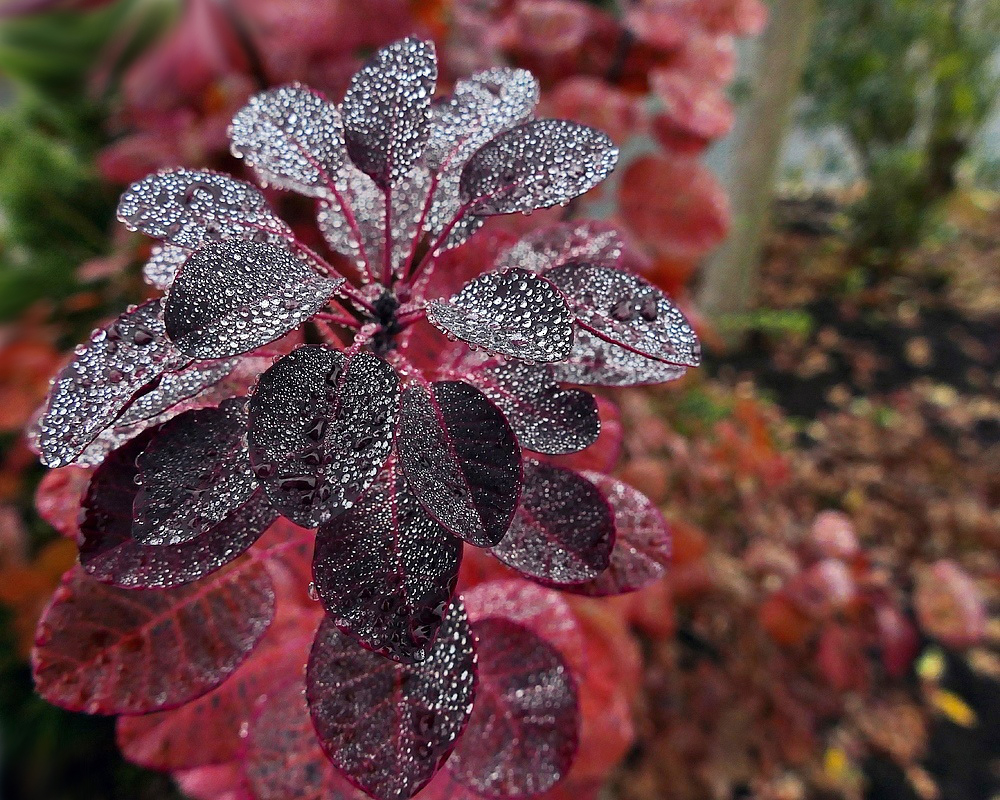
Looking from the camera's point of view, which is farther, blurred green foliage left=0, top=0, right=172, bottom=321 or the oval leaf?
blurred green foliage left=0, top=0, right=172, bottom=321

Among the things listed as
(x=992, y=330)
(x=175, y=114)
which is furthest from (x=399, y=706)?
(x=992, y=330)

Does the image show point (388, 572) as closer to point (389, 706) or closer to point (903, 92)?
point (389, 706)

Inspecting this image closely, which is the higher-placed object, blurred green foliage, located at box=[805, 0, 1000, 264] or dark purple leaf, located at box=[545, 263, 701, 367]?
dark purple leaf, located at box=[545, 263, 701, 367]

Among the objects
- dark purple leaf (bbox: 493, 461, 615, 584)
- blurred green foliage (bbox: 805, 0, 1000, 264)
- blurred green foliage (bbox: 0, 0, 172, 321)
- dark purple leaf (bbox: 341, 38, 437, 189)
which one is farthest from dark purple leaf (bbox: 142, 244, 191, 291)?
blurred green foliage (bbox: 805, 0, 1000, 264)

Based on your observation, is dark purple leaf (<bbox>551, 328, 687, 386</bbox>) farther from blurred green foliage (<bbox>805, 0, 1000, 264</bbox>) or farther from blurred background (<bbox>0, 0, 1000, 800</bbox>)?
blurred green foliage (<bbox>805, 0, 1000, 264</bbox>)

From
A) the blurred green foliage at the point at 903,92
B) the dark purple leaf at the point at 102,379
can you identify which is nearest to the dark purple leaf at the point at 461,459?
the dark purple leaf at the point at 102,379

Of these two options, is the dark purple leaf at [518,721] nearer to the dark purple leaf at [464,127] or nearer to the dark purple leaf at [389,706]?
the dark purple leaf at [389,706]
